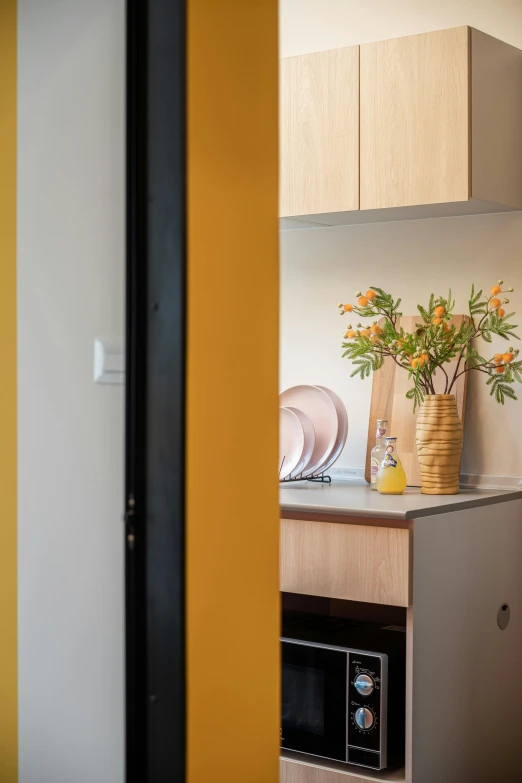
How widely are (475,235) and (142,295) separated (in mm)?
1779

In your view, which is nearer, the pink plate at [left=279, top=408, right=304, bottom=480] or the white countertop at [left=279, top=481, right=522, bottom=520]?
the white countertop at [left=279, top=481, right=522, bottom=520]

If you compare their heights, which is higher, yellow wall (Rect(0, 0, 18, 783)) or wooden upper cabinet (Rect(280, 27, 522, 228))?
wooden upper cabinet (Rect(280, 27, 522, 228))

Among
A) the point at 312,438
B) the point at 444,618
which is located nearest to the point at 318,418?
the point at 312,438

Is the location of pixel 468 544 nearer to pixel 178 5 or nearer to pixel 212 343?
pixel 212 343

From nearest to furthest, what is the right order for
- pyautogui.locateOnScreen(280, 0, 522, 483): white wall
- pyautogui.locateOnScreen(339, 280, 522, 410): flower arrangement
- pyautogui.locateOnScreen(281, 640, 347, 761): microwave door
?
pyautogui.locateOnScreen(281, 640, 347, 761): microwave door
pyautogui.locateOnScreen(339, 280, 522, 410): flower arrangement
pyautogui.locateOnScreen(280, 0, 522, 483): white wall

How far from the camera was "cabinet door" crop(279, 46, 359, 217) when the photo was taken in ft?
9.64

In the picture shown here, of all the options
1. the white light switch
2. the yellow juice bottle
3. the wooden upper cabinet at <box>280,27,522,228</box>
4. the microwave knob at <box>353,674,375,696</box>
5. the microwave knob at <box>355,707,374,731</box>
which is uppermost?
the wooden upper cabinet at <box>280,27,522,228</box>

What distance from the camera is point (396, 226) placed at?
10.6ft

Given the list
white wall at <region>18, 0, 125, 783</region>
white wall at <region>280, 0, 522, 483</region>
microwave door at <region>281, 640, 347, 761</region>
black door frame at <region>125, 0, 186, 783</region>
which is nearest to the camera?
black door frame at <region>125, 0, 186, 783</region>

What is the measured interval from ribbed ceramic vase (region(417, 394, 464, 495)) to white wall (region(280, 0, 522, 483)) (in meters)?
0.24

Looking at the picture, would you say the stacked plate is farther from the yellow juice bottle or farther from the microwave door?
the microwave door

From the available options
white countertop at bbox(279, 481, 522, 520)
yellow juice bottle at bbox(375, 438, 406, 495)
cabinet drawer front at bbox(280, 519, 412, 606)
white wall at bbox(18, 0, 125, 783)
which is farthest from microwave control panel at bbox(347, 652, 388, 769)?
white wall at bbox(18, 0, 125, 783)

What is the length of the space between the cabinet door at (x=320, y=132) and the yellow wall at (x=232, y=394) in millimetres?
1270

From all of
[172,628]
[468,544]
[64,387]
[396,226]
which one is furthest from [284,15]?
[172,628]
